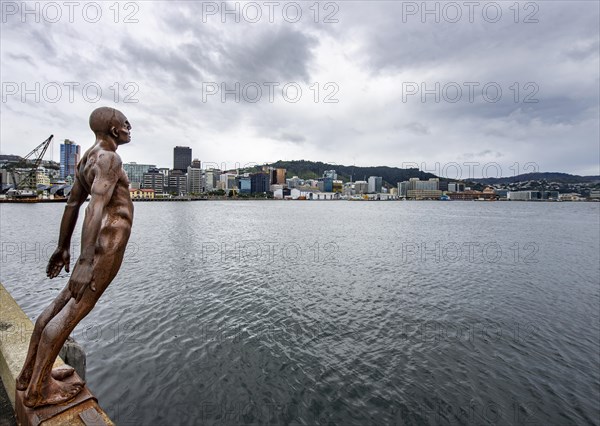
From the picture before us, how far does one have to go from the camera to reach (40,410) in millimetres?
3328

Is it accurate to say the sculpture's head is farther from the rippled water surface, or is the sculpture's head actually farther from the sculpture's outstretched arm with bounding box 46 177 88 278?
the rippled water surface

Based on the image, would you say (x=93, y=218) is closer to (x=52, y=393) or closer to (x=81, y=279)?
(x=81, y=279)

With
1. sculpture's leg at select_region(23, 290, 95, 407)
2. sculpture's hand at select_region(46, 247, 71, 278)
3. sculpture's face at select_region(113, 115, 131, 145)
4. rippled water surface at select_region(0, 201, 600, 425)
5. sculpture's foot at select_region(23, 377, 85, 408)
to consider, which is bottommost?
rippled water surface at select_region(0, 201, 600, 425)

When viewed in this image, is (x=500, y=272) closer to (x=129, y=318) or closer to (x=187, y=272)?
(x=187, y=272)

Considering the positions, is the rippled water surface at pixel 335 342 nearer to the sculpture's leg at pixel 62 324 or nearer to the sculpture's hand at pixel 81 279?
the sculpture's leg at pixel 62 324

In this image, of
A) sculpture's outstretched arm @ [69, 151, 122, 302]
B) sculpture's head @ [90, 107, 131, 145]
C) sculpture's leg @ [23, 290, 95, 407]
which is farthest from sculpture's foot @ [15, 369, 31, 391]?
sculpture's head @ [90, 107, 131, 145]

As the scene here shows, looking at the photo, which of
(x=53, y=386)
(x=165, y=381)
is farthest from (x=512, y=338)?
(x=53, y=386)

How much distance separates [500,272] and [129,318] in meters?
23.0

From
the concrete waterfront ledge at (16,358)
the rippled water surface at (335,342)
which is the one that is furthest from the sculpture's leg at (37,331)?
the rippled water surface at (335,342)

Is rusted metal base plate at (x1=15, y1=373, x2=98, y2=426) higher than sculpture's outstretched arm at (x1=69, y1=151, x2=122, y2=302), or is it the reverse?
sculpture's outstretched arm at (x1=69, y1=151, x2=122, y2=302)

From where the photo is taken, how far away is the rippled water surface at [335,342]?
7.88 m

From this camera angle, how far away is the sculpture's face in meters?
3.56

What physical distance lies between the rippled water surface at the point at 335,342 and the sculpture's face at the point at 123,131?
21.1 feet

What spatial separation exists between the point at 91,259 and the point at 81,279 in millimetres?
218
